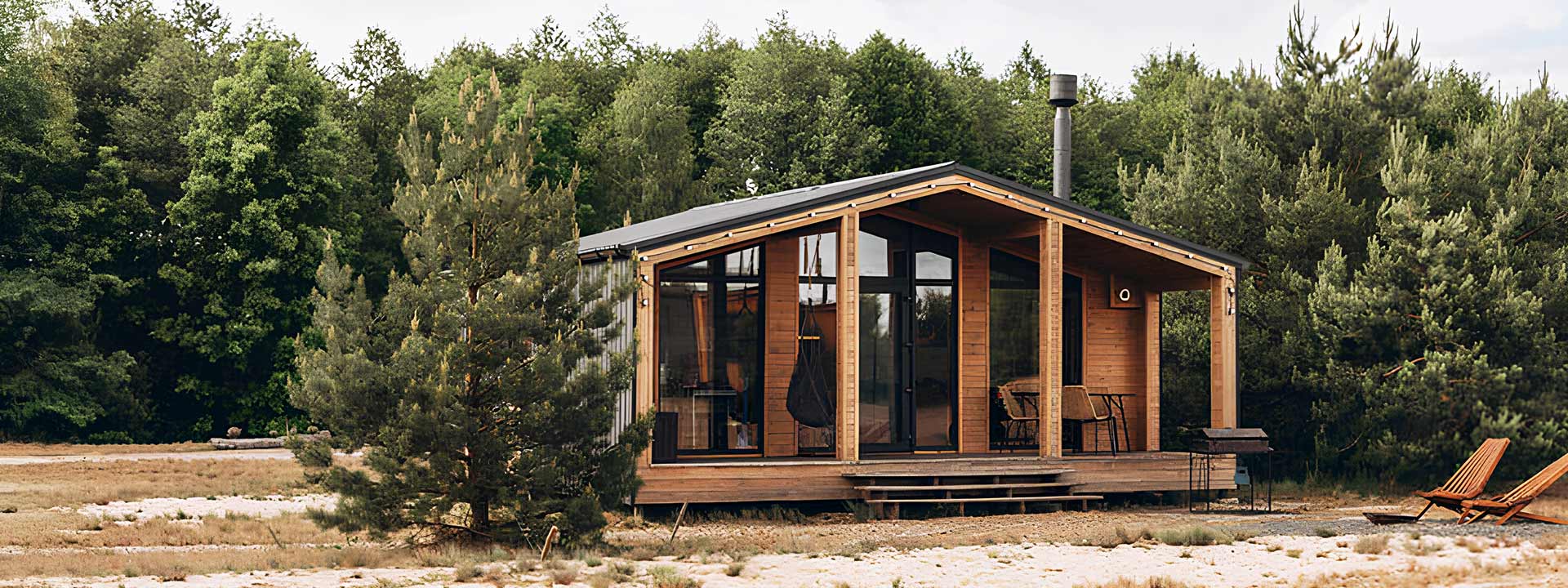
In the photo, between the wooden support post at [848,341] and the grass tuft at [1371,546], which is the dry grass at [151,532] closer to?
the wooden support post at [848,341]

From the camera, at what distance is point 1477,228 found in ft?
53.5

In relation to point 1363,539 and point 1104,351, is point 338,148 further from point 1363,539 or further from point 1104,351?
point 1363,539

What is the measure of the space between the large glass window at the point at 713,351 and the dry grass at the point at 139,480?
380cm

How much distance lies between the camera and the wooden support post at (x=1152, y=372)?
15.9 metres

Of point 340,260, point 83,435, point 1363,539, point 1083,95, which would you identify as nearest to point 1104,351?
point 1363,539

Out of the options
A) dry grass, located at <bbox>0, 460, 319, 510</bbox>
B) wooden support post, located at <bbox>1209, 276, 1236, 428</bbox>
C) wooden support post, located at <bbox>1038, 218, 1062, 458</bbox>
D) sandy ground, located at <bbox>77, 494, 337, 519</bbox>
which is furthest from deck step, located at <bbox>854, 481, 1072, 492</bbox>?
dry grass, located at <bbox>0, 460, 319, 510</bbox>

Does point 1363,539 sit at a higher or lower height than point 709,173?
lower

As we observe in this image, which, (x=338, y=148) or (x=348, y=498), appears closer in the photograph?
(x=348, y=498)

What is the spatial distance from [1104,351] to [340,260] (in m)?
15.5

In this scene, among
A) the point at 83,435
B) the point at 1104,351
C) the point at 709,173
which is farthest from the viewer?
the point at 709,173

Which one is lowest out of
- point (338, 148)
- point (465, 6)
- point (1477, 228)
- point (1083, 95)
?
point (1477, 228)

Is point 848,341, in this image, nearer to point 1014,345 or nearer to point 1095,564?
point 1014,345

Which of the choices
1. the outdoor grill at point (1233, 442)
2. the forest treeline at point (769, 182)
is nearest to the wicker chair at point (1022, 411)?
the outdoor grill at point (1233, 442)

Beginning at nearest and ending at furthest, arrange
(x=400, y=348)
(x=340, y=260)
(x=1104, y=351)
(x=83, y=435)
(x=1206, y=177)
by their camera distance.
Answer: (x=400, y=348) < (x=1104, y=351) < (x=1206, y=177) < (x=83, y=435) < (x=340, y=260)
